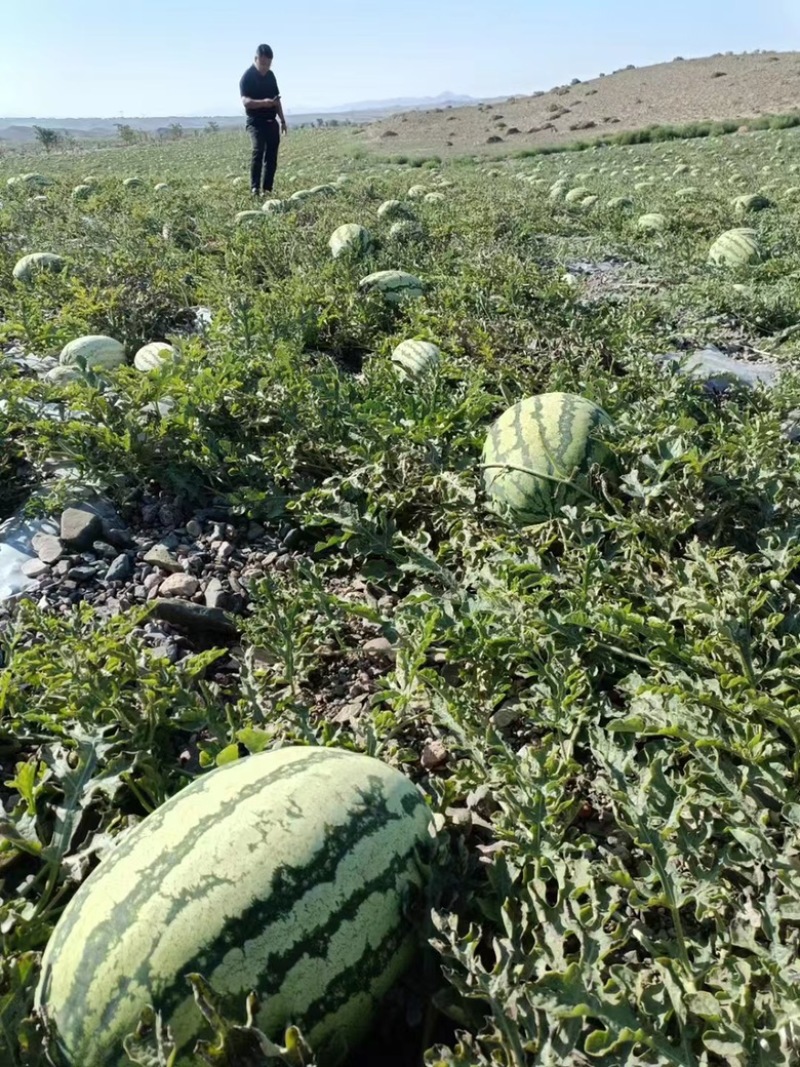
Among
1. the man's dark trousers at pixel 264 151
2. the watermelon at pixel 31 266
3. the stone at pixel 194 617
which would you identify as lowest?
the stone at pixel 194 617

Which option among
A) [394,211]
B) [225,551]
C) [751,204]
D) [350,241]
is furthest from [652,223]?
[225,551]

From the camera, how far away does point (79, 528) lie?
3027 millimetres

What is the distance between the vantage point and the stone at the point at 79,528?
3012 mm

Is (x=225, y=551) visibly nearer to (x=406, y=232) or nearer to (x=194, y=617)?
(x=194, y=617)

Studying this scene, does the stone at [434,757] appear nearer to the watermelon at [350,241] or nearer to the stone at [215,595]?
the stone at [215,595]

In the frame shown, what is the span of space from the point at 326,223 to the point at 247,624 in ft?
19.7

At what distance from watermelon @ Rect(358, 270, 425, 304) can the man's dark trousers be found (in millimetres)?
5553

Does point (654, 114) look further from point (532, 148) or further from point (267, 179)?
point (267, 179)

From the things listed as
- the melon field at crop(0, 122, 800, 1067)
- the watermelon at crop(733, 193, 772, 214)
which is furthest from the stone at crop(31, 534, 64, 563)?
the watermelon at crop(733, 193, 772, 214)

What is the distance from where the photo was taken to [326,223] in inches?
295

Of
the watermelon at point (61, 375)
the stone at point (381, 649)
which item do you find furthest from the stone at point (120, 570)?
the watermelon at point (61, 375)

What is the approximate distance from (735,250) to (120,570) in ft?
17.3

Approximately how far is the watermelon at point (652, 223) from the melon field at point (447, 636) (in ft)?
7.71

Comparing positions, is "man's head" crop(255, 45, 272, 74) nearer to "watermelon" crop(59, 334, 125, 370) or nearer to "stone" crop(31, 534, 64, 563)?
"watermelon" crop(59, 334, 125, 370)
